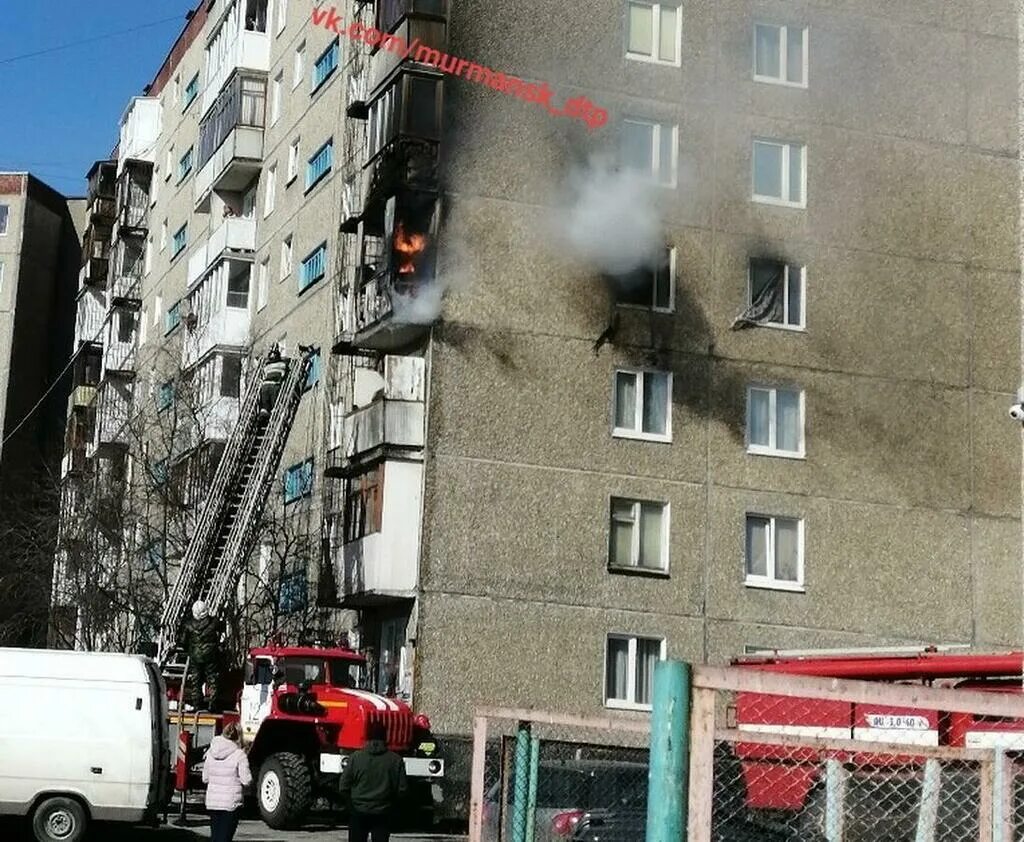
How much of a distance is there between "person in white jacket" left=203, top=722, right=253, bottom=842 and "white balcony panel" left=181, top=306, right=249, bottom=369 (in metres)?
23.9

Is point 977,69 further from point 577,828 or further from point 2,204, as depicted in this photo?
point 2,204

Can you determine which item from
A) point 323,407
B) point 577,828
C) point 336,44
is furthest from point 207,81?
point 577,828

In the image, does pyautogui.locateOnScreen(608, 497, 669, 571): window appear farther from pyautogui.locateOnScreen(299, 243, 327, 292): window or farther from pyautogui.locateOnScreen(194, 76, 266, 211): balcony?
pyautogui.locateOnScreen(194, 76, 266, 211): balcony

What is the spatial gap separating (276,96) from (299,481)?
1115cm

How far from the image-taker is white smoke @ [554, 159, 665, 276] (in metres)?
30.1

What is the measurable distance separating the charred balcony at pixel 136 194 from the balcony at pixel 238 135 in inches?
440

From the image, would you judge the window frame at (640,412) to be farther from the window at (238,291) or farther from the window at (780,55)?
the window at (238,291)

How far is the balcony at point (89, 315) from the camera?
57594 millimetres

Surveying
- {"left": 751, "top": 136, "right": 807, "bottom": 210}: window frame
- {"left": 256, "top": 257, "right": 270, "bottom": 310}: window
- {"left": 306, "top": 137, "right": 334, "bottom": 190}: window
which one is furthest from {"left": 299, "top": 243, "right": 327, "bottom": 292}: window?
{"left": 751, "top": 136, "right": 807, "bottom": 210}: window frame

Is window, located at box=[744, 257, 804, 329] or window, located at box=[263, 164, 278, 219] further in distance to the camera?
window, located at box=[263, 164, 278, 219]

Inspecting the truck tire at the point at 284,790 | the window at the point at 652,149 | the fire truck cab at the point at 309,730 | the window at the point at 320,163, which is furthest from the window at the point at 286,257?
the truck tire at the point at 284,790

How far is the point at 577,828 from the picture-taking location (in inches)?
458

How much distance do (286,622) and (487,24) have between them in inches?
494

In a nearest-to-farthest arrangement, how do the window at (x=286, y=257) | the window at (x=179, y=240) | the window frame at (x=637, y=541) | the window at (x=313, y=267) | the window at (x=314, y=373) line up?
the window frame at (x=637, y=541) → the window at (x=314, y=373) → the window at (x=313, y=267) → the window at (x=286, y=257) → the window at (x=179, y=240)
